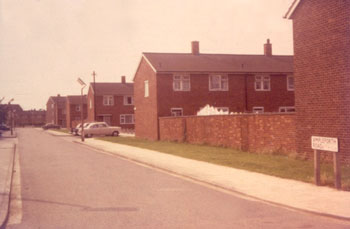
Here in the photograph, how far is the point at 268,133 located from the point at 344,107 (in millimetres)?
5091

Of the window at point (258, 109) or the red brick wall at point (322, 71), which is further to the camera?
the window at point (258, 109)

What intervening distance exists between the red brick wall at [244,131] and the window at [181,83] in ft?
23.1

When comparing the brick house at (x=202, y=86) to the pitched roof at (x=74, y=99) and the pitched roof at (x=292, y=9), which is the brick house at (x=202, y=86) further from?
the pitched roof at (x=74, y=99)

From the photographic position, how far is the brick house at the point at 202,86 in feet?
121

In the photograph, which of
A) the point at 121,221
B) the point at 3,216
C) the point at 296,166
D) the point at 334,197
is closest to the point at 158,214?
the point at 121,221

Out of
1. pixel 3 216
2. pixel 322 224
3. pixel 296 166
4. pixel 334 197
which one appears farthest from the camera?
pixel 296 166

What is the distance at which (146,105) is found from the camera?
39.4m

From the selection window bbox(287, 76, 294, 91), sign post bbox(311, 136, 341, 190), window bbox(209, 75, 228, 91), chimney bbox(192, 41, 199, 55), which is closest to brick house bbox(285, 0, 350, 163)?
sign post bbox(311, 136, 341, 190)

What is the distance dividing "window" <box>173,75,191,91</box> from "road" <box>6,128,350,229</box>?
77.4 ft

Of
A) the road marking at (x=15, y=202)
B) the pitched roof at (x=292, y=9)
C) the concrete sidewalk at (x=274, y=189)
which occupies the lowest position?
the road marking at (x=15, y=202)

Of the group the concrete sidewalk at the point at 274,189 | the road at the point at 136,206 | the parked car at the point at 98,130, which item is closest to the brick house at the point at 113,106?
the parked car at the point at 98,130

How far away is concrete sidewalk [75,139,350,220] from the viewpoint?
8.44 metres

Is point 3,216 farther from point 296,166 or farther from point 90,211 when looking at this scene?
point 296,166

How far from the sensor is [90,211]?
846 centimetres
